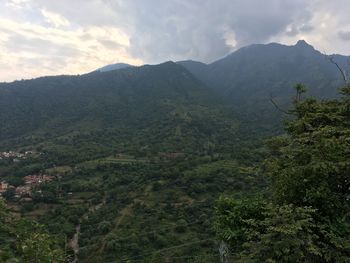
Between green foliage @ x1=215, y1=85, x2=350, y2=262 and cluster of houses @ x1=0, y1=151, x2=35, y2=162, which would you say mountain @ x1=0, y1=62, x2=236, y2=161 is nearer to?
cluster of houses @ x1=0, y1=151, x2=35, y2=162

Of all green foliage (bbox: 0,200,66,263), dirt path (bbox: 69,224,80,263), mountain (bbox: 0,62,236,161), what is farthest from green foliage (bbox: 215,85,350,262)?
mountain (bbox: 0,62,236,161)

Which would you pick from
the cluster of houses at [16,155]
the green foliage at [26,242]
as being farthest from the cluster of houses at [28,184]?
the green foliage at [26,242]

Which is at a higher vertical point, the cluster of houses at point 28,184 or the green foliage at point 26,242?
the green foliage at point 26,242

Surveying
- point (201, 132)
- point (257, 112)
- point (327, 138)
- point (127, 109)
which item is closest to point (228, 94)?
point (257, 112)

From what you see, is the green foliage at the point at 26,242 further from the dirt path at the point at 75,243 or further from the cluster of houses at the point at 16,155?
the cluster of houses at the point at 16,155

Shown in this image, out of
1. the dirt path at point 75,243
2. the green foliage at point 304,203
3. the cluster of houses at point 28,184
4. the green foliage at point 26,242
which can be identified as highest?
the green foliage at point 304,203

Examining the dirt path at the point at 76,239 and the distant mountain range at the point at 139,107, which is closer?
the dirt path at the point at 76,239

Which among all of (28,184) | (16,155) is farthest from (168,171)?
(16,155)
